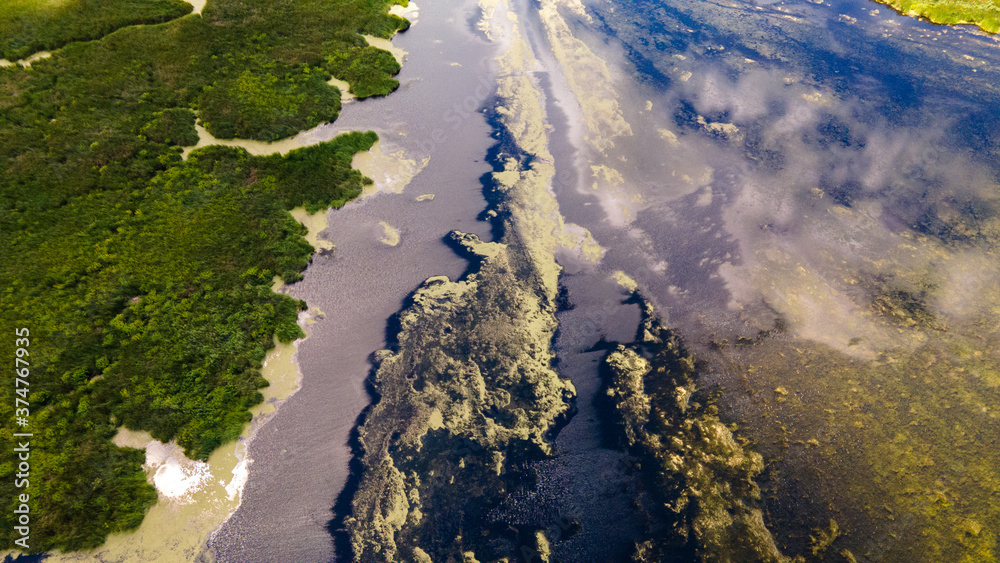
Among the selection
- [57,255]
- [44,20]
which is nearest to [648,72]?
[57,255]

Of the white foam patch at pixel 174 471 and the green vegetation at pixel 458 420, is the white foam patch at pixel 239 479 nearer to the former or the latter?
the white foam patch at pixel 174 471

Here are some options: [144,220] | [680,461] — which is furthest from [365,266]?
[680,461]

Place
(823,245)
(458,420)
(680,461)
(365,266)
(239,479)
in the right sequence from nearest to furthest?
(239,479) < (680,461) < (458,420) < (365,266) < (823,245)

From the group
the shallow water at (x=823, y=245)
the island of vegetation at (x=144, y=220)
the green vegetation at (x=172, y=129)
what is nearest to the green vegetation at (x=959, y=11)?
the shallow water at (x=823, y=245)

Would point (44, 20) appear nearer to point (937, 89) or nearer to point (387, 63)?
point (387, 63)

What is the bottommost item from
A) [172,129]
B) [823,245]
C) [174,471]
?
[174,471]

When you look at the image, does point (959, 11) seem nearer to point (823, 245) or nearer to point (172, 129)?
point (823, 245)

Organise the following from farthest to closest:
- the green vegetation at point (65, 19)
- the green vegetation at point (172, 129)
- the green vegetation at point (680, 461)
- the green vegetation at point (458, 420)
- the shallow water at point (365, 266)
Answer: the green vegetation at point (65, 19) → the green vegetation at point (172, 129) → the shallow water at point (365, 266) → the green vegetation at point (458, 420) → the green vegetation at point (680, 461)
